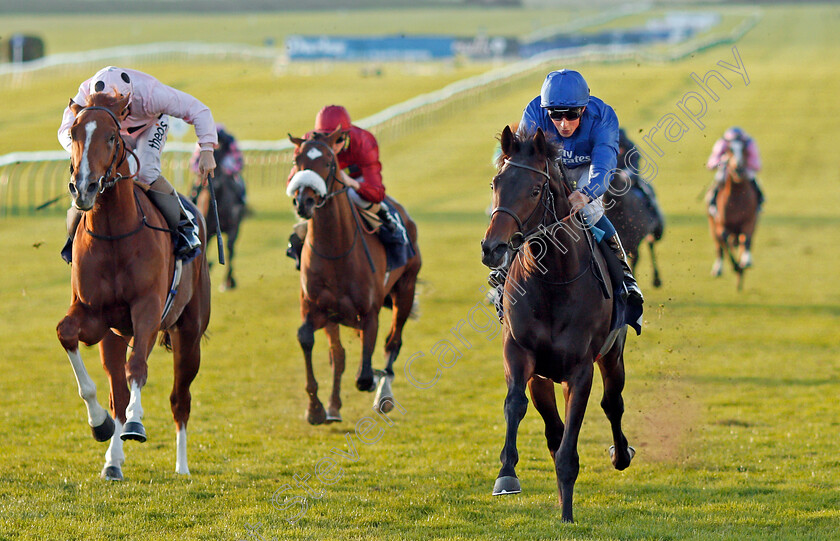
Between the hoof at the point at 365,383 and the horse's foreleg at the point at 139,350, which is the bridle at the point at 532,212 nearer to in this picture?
the horse's foreleg at the point at 139,350

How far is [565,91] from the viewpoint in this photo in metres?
6.02

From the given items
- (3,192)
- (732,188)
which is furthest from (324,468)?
(3,192)

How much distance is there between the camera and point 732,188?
17250 millimetres

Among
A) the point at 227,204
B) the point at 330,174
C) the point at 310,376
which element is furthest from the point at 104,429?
the point at 227,204

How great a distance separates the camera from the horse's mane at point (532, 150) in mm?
5402

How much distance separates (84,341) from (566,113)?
318 cm

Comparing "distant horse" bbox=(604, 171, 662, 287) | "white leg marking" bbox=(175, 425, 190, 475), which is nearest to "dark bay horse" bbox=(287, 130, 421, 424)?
"white leg marking" bbox=(175, 425, 190, 475)

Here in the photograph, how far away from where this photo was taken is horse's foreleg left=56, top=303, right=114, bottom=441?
6.18 m

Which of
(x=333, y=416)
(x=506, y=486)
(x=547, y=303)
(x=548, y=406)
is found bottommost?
(x=333, y=416)

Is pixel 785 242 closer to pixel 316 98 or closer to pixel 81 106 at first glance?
pixel 81 106

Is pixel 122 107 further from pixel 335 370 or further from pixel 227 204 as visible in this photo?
pixel 227 204

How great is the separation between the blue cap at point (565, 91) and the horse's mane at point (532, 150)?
0.49 metres

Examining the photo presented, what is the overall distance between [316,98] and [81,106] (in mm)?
40090

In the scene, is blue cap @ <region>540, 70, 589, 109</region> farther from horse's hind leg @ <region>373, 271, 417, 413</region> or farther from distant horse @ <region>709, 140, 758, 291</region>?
distant horse @ <region>709, 140, 758, 291</region>
